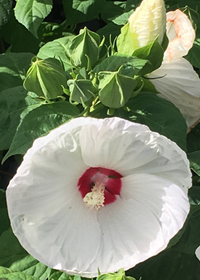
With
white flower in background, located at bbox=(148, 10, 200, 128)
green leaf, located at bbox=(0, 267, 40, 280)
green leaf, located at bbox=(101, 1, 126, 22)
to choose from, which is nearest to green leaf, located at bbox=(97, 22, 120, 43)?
green leaf, located at bbox=(101, 1, 126, 22)

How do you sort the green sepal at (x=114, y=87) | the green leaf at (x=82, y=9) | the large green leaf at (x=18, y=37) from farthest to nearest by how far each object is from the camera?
the large green leaf at (x=18, y=37) → the green leaf at (x=82, y=9) → the green sepal at (x=114, y=87)

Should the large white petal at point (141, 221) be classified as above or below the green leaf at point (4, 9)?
below

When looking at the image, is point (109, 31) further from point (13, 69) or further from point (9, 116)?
point (9, 116)

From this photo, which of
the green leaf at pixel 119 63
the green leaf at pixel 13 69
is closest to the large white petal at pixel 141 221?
the green leaf at pixel 119 63

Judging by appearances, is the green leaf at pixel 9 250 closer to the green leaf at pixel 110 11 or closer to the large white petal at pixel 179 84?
the large white petal at pixel 179 84

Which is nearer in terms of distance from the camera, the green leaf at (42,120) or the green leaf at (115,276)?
the green leaf at (115,276)

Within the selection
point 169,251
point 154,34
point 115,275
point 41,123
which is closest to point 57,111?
point 41,123

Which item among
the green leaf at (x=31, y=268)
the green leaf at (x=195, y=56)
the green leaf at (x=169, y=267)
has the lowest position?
the green leaf at (x=169, y=267)
